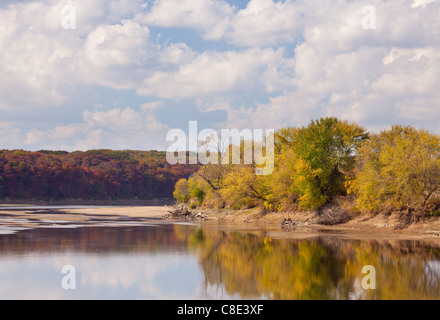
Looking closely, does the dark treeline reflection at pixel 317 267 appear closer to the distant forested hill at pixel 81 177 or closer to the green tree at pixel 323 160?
the green tree at pixel 323 160

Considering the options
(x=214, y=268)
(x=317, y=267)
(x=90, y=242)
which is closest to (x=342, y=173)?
(x=90, y=242)

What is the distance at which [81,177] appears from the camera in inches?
6693

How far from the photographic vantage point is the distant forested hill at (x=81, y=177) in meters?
150

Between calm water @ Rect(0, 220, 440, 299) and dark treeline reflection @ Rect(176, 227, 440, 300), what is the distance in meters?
0.04

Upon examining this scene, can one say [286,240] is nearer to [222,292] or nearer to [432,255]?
[432,255]

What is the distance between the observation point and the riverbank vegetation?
4462 centimetres

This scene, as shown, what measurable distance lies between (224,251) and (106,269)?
9.71 metres

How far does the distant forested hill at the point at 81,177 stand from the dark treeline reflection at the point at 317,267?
124 metres

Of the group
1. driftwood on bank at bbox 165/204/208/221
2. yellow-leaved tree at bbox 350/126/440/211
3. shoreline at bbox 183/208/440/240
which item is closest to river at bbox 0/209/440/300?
shoreline at bbox 183/208/440/240

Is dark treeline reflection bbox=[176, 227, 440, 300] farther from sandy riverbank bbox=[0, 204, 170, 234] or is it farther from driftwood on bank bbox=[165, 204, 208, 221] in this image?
driftwood on bank bbox=[165, 204, 208, 221]

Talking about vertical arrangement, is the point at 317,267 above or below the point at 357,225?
below

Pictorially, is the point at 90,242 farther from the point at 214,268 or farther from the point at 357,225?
the point at 357,225

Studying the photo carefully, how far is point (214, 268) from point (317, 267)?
5.16 m

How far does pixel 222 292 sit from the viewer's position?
63.3ft
